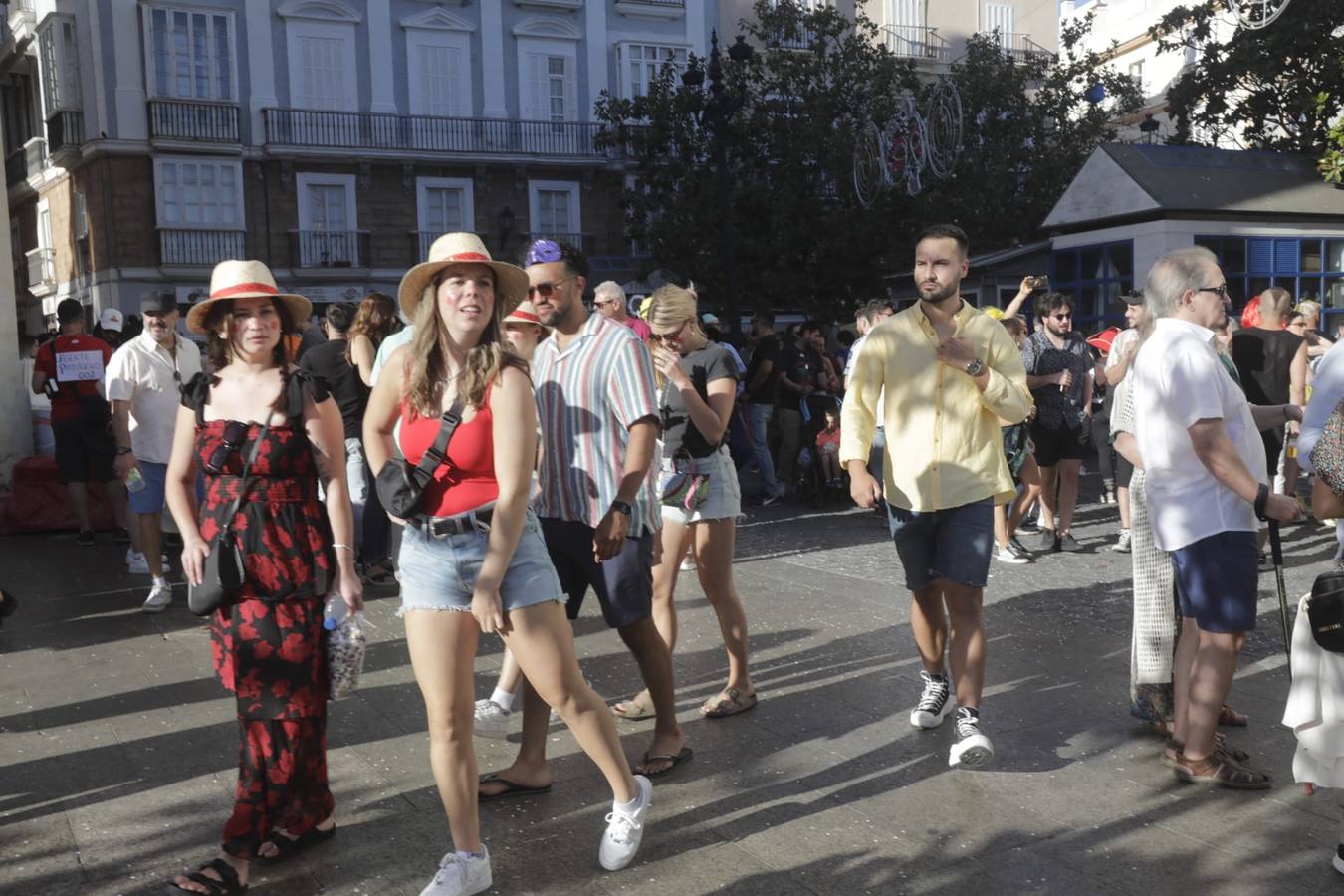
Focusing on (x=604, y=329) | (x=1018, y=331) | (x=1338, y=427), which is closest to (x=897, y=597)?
(x=1018, y=331)

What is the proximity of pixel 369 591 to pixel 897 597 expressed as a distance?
342 centimetres

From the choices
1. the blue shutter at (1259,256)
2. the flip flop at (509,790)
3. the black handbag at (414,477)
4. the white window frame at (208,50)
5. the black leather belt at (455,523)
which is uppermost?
the white window frame at (208,50)

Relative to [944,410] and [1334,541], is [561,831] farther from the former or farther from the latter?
[1334,541]

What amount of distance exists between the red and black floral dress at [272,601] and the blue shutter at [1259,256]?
1521 cm

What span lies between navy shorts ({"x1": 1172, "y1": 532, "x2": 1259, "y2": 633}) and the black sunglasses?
122 inches

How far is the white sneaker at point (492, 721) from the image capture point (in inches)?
209

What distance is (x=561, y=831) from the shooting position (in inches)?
166

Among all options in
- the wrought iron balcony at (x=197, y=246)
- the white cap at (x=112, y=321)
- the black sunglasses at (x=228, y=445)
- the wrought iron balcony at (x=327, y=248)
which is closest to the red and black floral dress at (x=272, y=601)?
the black sunglasses at (x=228, y=445)

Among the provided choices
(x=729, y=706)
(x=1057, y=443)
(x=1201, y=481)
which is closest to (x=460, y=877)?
(x=729, y=706)

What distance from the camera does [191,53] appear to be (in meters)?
28.5

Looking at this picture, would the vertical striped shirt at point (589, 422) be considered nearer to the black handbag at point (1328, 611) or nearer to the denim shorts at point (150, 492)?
the black handbag at point (1328, 611)

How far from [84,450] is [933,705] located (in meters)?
8.18

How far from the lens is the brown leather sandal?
14.6 feet

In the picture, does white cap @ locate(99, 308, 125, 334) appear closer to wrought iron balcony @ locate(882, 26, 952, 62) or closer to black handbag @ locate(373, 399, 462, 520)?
black handbag @ locate(373, 399, 462, 520)
